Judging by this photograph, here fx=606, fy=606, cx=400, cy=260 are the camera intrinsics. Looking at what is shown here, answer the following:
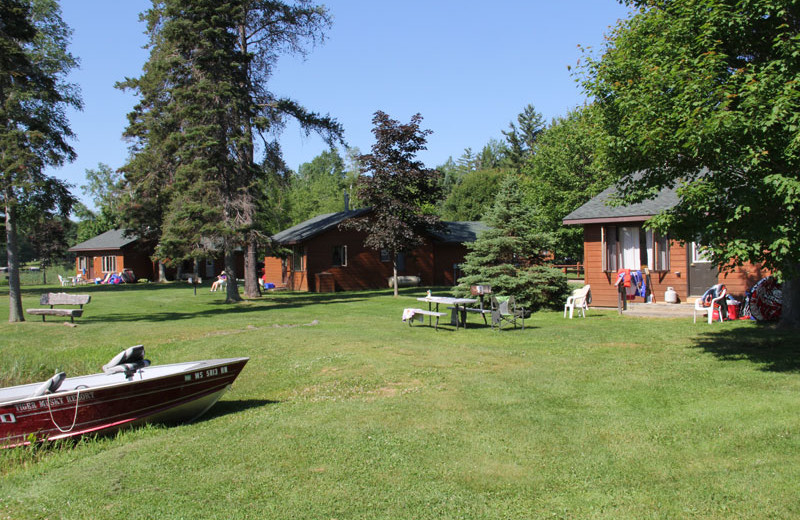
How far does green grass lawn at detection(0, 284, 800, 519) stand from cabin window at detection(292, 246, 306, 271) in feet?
69.7

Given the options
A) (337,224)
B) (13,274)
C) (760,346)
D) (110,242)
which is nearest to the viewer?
(760,346)

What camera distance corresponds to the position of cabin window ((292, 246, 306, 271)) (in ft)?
116

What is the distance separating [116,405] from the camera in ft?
27.6

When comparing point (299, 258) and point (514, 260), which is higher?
point (299, 258)

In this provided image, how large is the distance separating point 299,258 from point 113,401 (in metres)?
28.0

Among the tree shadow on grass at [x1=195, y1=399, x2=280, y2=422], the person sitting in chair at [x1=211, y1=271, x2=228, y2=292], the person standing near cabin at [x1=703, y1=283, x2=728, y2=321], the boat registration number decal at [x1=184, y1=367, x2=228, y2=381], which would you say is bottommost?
the tree shadow on grass at [x1=195, y1=399, x2=280, y2=422]

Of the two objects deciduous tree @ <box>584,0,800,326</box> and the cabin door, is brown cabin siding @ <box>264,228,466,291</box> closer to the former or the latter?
the cabin door

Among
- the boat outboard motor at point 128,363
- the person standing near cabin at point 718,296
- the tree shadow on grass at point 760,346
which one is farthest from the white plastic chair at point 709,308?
the boat outboard motor at point 128,363

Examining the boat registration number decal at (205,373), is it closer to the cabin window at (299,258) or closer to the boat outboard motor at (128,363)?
the boat outboard motor at (128,363)

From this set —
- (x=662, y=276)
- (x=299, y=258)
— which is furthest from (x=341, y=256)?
(x=662, y=276)

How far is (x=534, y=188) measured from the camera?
140ft

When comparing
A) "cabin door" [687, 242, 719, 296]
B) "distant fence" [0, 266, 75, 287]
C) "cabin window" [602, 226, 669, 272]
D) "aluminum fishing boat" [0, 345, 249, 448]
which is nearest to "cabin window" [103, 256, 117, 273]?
"distant fence" [0, 266, 75, 287]

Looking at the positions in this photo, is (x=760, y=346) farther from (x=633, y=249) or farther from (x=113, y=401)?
(x=113, y=401)

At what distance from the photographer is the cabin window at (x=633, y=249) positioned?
765 inches
